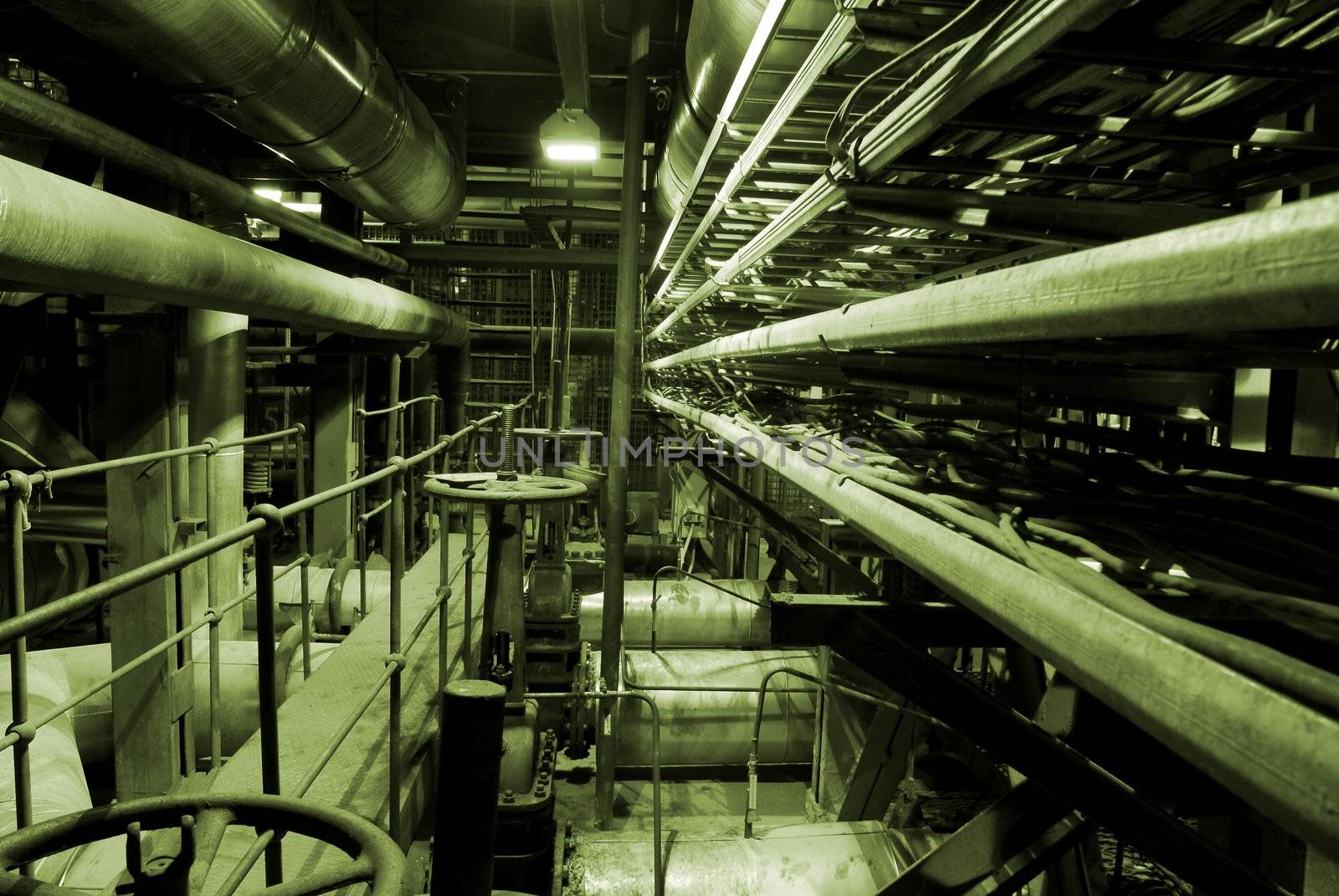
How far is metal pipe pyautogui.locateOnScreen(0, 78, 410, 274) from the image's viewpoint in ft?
6.88

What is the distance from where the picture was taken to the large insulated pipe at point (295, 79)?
82.3 inches

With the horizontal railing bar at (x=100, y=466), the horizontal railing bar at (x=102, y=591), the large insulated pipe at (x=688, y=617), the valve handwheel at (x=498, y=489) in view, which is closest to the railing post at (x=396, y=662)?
the valve handwheel at (x=498, y=489)

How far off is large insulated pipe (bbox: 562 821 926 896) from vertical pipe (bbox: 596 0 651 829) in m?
2.08

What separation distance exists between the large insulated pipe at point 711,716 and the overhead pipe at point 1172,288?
4.41m

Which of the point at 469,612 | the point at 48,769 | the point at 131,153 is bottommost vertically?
the point at 48,769

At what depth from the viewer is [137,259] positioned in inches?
79.0

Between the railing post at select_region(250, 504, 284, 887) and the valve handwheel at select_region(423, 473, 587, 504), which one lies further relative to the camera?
the valve handwheel at select_region(423, 473, 587, 504)

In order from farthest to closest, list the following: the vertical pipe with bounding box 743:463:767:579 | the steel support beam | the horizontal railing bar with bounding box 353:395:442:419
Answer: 1. the vertical pipe with bounding box 743:463:767:579
2. the horizontal railing bar with bounding box 353:395:442:419
3. the steel support beam

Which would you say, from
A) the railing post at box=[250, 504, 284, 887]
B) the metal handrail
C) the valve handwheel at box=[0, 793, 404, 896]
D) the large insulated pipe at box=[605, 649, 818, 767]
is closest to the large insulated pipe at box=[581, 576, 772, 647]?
the large insulated pipe at box=[605, 649, 818, 767]

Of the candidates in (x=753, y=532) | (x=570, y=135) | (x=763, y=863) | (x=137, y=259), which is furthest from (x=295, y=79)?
(x=753, y=532)

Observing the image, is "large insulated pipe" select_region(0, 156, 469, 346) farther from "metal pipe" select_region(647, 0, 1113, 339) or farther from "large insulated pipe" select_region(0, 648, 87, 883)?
"metal pipe" select_region(647, 0, 1113, 339)

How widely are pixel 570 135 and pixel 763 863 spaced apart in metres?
3.91

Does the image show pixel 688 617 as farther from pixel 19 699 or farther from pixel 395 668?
pixel 19 699

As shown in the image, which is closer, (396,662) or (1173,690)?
(1173,690)
